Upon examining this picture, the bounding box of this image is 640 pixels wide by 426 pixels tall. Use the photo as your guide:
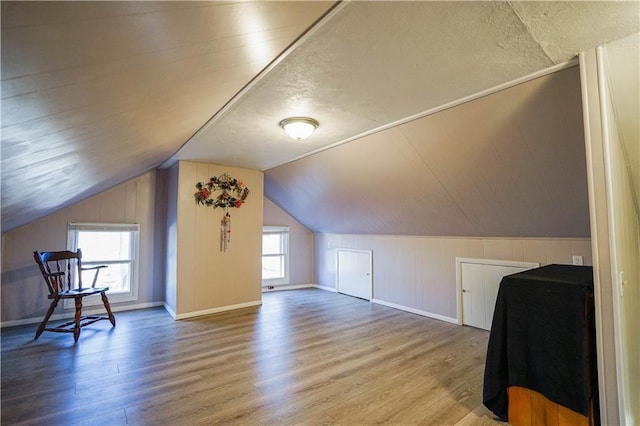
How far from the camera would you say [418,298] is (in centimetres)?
443

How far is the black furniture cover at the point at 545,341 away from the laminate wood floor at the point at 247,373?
0.38 m

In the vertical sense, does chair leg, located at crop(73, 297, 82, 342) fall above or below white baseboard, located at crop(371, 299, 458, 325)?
above

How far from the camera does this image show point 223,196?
456 cm

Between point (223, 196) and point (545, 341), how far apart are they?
403 centimetres

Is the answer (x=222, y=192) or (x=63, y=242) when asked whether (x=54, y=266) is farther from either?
(x=222, y=192)

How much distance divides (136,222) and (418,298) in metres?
4.38

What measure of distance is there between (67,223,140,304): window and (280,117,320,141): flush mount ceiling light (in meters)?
3.31

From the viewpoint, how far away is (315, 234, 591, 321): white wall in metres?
3.27

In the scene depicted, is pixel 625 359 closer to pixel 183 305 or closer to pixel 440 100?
pixel 440 100

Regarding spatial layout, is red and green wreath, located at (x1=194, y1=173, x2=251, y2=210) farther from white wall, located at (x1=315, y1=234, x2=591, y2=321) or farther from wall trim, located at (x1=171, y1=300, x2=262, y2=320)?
white wall, located at (x1=315, y1=234, x2=591, y2=321)

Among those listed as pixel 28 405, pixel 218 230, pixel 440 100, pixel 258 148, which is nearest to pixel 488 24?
pixel 440 100

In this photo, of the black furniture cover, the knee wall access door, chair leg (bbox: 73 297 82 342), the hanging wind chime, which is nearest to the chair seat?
chair leg (bbox: 73 297 82 342)

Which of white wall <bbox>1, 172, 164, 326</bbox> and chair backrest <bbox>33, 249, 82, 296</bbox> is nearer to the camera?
chair backrest <bbox>33, 249, 82, 296</bbox>

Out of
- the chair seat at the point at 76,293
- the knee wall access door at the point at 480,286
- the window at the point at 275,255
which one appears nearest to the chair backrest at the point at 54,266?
the chair seat at the point at 76,293
